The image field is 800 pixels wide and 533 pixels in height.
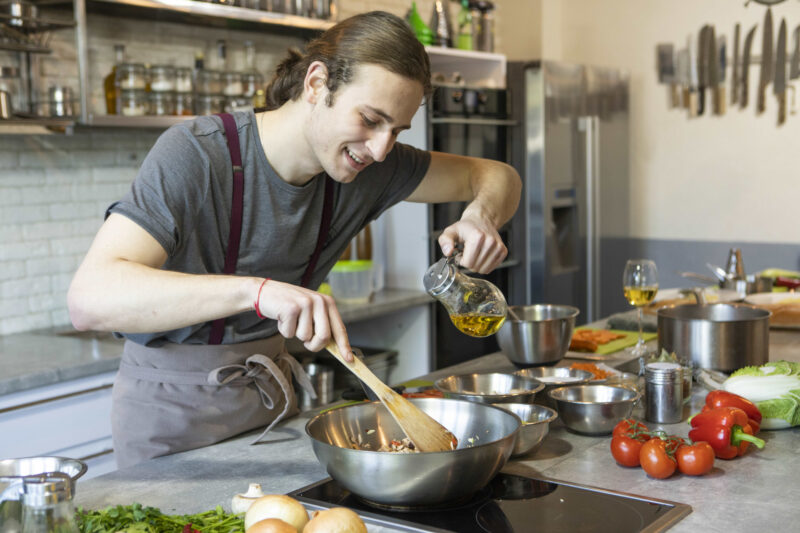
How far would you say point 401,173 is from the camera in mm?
2168

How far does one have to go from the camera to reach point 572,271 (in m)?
5.26

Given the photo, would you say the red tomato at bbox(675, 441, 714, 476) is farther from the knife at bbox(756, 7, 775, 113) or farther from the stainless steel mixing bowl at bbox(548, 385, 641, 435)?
the knife at bbox(756, 7, 775, 113)

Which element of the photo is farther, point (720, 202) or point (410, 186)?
point (720, 202)

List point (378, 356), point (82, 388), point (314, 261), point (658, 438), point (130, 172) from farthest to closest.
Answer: point (378, 356) → point (130, 172) → point (82, 388) → point (314, 261) → point (658, 438)

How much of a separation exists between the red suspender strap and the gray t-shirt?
0.01 metres

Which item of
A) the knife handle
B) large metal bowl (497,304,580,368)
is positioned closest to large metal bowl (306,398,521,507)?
large metal bowl (497,304,580,368)

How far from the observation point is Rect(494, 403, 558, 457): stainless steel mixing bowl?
1.61 metres

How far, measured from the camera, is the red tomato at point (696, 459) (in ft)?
4.97

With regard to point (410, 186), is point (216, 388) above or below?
below

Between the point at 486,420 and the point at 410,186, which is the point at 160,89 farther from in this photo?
the point at 486,420

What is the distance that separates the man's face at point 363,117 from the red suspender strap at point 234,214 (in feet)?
0.65

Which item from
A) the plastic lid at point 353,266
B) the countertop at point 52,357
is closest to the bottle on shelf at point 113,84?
the countertop at point 52,357

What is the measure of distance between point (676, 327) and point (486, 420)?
911 mm

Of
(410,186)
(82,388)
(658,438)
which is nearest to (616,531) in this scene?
(658,438)
